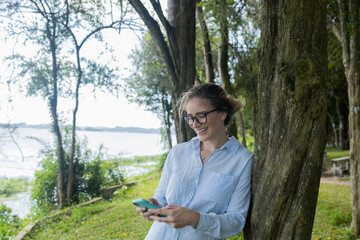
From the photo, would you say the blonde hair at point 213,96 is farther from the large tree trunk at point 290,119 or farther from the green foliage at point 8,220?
the green foliage at point 8,220

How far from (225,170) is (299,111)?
616mm

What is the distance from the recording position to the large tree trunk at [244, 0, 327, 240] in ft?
5.69

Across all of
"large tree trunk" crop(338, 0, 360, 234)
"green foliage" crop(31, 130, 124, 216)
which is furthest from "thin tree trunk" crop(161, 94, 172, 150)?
"large tree trunk" crop(338, 0, 360, 234)

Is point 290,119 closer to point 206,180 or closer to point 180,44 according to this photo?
point 206,180

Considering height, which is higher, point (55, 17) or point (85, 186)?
point (55, 17)

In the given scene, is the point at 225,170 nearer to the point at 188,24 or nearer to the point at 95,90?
the point at 188,24

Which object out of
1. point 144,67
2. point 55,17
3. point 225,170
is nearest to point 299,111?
point 225,170

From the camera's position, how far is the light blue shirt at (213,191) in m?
1.85

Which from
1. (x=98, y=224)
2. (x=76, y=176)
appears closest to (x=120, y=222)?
(x=98, y=224)

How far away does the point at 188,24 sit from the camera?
12.5 ft

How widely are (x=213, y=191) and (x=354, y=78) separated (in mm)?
3766

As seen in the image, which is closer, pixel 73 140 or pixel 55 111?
pixel 55 111

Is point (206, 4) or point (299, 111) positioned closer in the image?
point (299, 111)

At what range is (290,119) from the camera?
70.9 inches
